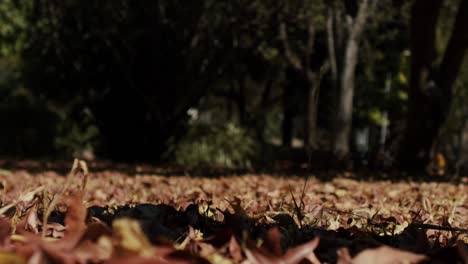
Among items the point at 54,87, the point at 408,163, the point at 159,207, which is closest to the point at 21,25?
the point at 54,87

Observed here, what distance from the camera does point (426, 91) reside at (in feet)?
31.8

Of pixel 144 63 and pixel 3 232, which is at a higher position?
pixel 144 63

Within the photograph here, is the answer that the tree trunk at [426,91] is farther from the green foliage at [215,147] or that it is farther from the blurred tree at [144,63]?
the blurred tree at [144,63]

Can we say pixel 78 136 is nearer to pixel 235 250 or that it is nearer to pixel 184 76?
pixel 184 76

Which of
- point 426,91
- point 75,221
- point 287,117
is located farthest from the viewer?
point 287,117

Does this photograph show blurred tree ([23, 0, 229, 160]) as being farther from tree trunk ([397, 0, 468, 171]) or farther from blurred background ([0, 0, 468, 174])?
tree trunk ([397, 0, 468, 171])

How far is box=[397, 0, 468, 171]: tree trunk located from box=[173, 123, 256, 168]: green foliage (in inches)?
212

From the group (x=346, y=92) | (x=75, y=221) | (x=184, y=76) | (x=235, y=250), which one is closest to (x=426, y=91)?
(x=346, y=92)

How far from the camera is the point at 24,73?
23.0m

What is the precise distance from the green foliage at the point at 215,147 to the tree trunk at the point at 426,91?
17.6ft

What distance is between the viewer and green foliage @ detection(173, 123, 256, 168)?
599 inches

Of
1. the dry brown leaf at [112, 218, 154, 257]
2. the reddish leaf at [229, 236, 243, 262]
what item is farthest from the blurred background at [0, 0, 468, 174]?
the dry brown leaf at [112, 218, 154, 257]

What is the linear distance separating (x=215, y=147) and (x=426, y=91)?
22.8 ft

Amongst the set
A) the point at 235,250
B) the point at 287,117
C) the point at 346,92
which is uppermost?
the point at 346,92
